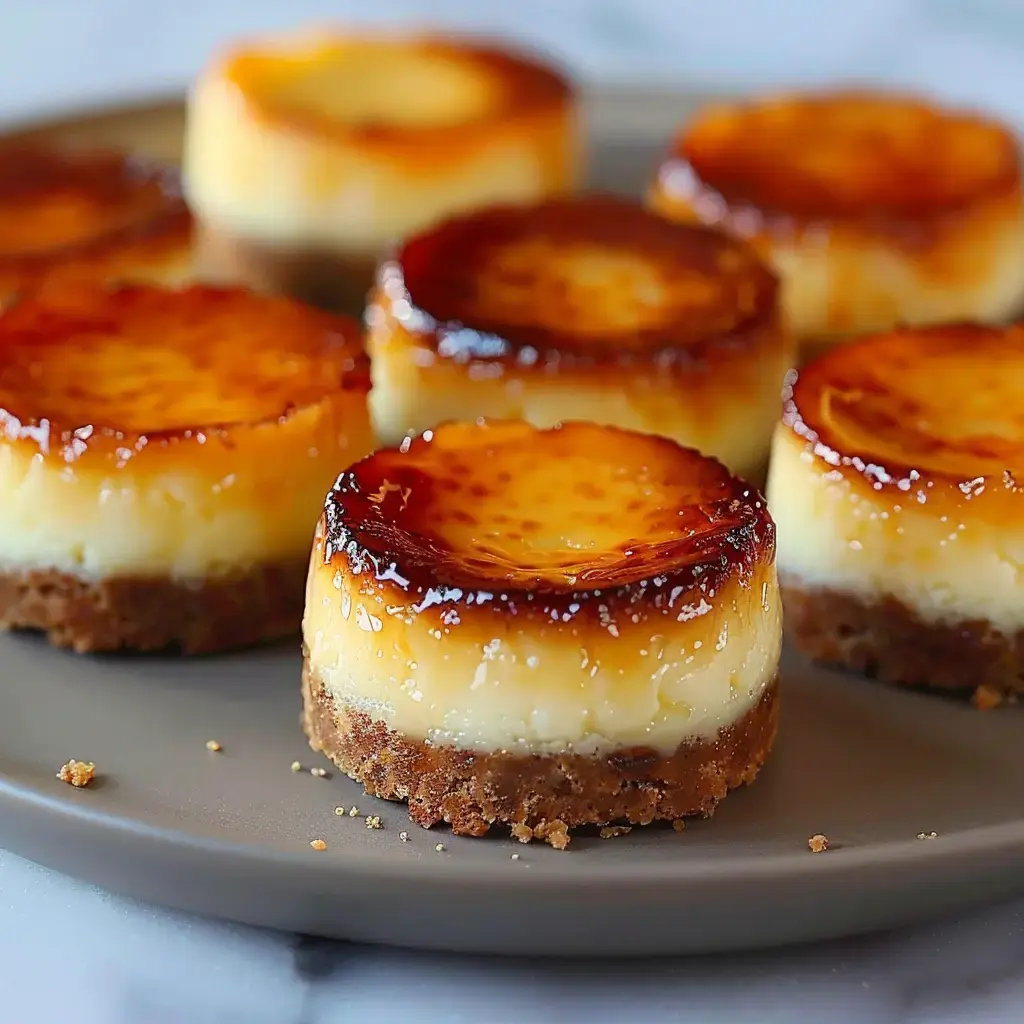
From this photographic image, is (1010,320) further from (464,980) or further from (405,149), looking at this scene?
(464,980)

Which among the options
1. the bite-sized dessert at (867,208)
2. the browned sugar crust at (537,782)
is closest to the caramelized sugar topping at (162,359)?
the browned sugar crust at (537,782)

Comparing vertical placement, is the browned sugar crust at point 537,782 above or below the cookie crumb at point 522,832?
above

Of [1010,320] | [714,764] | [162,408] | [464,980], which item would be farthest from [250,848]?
[1010,320]

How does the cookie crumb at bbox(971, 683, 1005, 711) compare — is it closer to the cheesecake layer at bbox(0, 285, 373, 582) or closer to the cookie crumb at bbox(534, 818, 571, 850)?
the cookie crumb at bbox(534, 818, 571, 850)

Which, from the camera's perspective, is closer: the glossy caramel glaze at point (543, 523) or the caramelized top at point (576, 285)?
the glossy caramel glaze at point (543, 523)

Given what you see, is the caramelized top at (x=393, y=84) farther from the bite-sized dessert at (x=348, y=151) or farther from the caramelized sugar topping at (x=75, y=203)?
the caramelized sugar topping at (x=75, y=203)

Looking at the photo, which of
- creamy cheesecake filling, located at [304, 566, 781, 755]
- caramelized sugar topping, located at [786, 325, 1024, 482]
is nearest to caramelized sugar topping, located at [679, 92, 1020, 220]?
caramelized sugar topping, located at [786, 325, 1024, 482]
